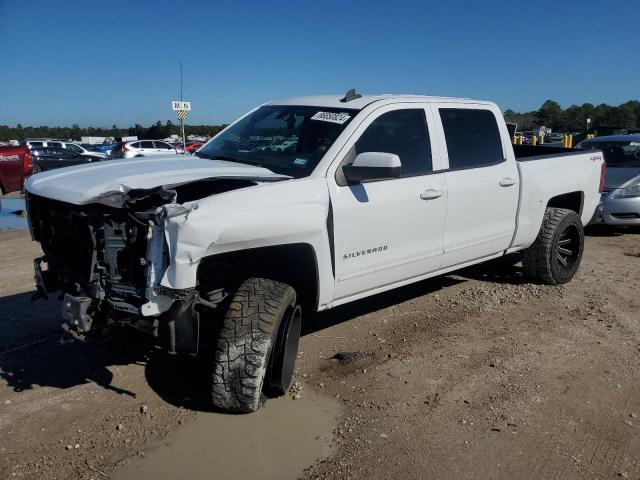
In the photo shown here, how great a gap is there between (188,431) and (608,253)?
6666mm

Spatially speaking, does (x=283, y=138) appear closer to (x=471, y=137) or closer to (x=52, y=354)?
(x=471, y=137)

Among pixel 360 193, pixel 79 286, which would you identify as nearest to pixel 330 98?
pixel 360 193

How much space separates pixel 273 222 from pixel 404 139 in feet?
5.13

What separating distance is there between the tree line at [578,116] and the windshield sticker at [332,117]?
53.2 m

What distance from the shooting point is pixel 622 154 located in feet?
32.9

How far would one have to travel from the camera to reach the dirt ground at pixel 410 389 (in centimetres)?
298

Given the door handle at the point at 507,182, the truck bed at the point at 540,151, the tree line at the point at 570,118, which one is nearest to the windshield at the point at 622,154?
the truck bed at the point at 540,151

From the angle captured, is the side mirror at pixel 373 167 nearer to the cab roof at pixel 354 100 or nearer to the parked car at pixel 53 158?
the cab roof at pixel 354 100

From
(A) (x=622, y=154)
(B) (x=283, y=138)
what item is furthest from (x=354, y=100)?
(A) (x=622, y=154)

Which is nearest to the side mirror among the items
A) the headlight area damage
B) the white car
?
the headlight area damage

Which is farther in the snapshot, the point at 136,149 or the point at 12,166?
the point at 136,149

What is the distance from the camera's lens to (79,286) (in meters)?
3.32

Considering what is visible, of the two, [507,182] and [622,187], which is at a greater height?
[507,182]

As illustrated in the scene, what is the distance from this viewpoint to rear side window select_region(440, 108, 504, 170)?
4.68 meters
